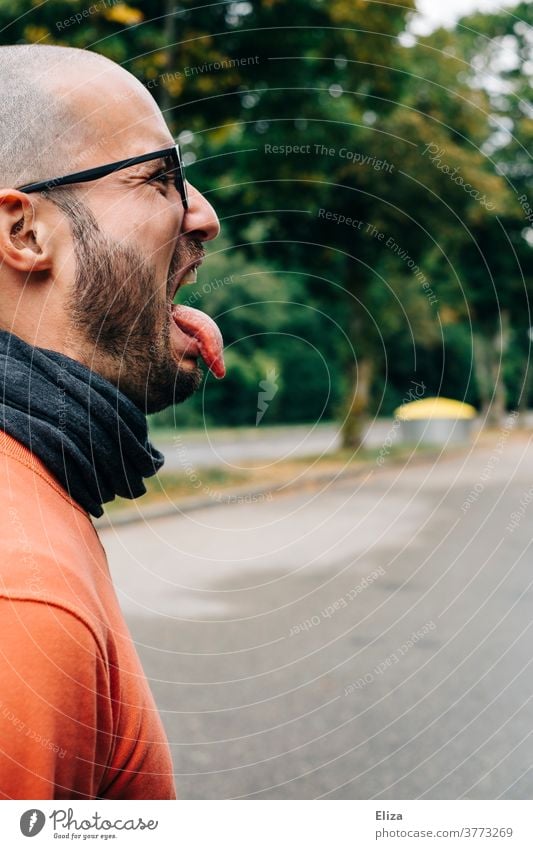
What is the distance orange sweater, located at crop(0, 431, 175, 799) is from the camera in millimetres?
632

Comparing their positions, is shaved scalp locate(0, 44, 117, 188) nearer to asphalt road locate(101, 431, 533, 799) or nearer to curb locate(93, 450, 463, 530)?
asphalt road locate(101, 431, 533, 799)

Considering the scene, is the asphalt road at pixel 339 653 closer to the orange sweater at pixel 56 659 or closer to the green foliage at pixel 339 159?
the green foliage at pixel 339 159

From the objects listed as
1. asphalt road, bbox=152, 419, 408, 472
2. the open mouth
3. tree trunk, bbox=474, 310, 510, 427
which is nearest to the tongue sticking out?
the open mouth

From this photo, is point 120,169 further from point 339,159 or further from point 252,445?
point 252,445

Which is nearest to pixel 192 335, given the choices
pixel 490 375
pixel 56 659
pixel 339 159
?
pixel 56 659

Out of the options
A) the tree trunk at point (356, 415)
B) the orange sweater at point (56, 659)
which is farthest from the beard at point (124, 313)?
the tree trunk at point (356, 415)

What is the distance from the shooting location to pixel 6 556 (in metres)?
0.68

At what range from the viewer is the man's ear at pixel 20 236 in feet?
2.84

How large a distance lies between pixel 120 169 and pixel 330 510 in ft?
31.1

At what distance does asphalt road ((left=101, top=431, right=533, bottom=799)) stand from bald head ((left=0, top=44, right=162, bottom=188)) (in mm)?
2769

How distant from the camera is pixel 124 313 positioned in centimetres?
94

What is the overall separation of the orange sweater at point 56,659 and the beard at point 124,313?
0.17m

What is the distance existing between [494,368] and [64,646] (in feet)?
105
